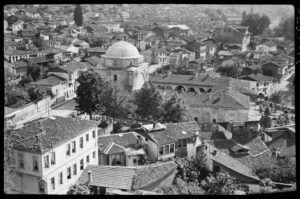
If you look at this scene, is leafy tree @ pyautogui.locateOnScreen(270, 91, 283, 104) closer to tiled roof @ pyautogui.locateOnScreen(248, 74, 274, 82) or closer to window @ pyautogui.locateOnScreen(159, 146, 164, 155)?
tiled roof @ pyautogui.locateOnScreen(248, 74, 274, 82)

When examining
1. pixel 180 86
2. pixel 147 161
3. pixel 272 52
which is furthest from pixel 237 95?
pixel 272 52

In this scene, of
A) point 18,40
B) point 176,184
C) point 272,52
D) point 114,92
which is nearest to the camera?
point 176,184

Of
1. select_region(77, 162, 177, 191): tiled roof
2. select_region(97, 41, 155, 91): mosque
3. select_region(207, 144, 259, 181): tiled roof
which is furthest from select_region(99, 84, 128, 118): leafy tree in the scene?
select_region(77, 162, 177, 191): tiled roof

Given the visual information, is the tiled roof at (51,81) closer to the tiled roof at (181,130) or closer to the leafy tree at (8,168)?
the tiled roof at (181,130)

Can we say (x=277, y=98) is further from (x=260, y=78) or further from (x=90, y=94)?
(x=90, y=94)

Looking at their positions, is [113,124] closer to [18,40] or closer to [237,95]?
[237,95]

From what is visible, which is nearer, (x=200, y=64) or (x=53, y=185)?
(x=53, y=185)

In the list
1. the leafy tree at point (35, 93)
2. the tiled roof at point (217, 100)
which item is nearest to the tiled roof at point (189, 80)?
the tiled roof at point (217, 100)
